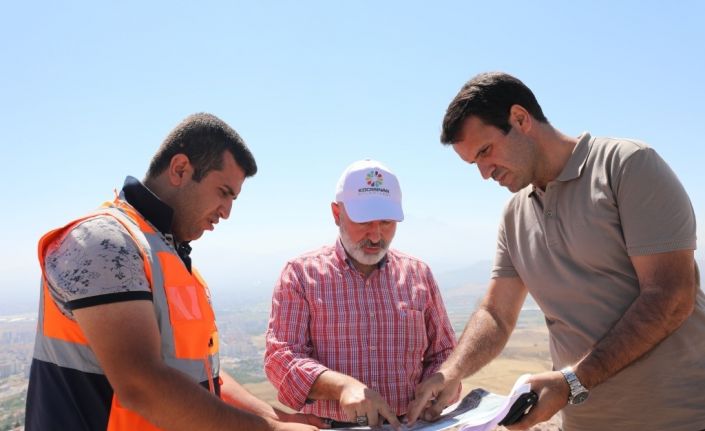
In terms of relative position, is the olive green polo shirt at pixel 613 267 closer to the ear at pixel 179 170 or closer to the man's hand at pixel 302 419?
the man's hand at pixel 302 419

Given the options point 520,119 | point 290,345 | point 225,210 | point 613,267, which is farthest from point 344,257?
point 613,267

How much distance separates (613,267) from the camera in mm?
2615

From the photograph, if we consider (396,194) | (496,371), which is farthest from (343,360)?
(496,371)

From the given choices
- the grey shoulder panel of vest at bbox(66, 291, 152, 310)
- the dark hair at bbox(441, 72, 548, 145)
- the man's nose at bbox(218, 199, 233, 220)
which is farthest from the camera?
the dark hair at bbox(441, 72, 548, 145)

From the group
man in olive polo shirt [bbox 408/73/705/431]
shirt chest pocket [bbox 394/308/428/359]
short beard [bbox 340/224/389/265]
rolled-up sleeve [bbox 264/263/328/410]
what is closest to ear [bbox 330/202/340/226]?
short beard [bbox 340/224/389/265]

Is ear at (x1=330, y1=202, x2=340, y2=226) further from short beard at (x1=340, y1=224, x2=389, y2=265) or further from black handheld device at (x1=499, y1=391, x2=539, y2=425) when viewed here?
black handheld device at (x1=499, y1=391, x2=539, y2=425)

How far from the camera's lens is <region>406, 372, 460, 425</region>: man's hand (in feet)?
9.00

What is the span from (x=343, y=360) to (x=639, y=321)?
5.43 ft

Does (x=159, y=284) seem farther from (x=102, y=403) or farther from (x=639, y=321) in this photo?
(x=639, y=321)

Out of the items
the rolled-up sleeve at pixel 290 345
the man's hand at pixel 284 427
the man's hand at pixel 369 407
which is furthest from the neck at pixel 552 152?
the man's hand at pixel 284 427

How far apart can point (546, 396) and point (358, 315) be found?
1273mm

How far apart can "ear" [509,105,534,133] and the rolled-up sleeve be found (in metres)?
1.63

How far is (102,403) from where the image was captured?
2053 millimetres

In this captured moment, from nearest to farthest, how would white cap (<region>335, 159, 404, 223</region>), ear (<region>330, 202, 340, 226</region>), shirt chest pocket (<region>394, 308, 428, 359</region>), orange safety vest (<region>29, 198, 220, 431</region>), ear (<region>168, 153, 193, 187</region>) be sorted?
orange safety vest (<region>29, 198, 220, 431</region>) < ear (<region>168, 153, 193, 187</region>) < shirt chest pocket (<region>394, 308, 428, 359</region>) < white cap (<region>335, 159, 404, 223</region>) < ear (<region>330, 202, 340, 226</region>)
